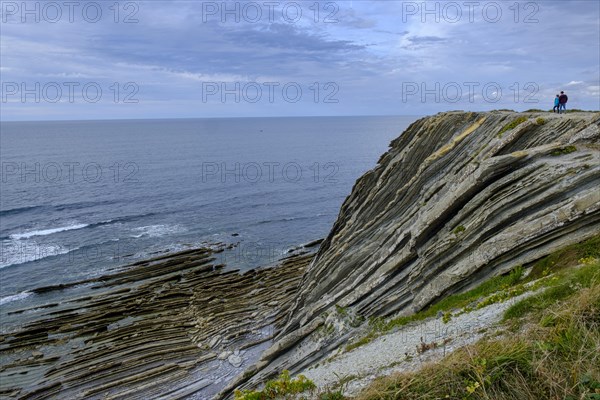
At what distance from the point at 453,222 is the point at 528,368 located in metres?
14.1

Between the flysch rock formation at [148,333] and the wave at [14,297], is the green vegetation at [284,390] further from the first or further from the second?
the wave at [14,297]

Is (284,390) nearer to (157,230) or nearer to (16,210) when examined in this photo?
(157,230)

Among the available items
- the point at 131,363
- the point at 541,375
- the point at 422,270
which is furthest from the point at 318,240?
the point at 541,375

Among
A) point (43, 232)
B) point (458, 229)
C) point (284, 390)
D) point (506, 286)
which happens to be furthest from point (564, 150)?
A: point (43, 232)

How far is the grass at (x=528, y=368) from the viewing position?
8.59 m

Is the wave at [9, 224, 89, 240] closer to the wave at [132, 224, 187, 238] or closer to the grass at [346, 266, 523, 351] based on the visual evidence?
the wave at [132, 224, 187, 238]

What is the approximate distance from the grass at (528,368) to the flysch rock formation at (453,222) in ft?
26.0

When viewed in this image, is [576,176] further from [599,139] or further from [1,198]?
[1,198]

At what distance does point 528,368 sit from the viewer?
9.09 metres

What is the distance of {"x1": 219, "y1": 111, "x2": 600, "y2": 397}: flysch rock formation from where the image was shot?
59.6 feet

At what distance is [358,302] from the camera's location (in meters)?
24.9

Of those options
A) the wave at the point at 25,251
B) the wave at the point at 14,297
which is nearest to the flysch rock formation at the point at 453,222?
the wave at the point at 14,297

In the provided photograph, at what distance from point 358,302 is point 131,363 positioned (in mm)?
18568

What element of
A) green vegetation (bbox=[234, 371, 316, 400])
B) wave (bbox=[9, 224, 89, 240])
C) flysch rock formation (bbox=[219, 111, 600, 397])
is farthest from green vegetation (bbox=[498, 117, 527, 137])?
wave (bbox=[9, 224, 89, 240])
